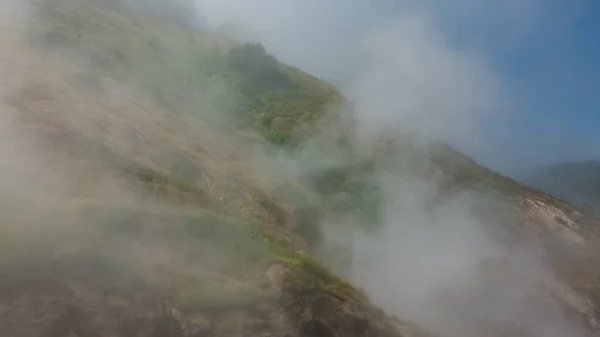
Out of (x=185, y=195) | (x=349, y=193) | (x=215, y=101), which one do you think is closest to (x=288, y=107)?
(x=215, y=101)

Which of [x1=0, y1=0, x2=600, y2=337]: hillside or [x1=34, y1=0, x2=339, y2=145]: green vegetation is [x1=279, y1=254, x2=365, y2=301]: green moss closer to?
[x1=0, y1=0, x2=600, y2=337]: hillside

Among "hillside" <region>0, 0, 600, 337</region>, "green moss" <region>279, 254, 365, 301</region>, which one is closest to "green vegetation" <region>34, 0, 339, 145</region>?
"hillside" <region>0, 0, 600, 337</region>

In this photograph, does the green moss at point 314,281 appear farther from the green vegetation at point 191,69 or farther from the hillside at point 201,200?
the green vegetation at point 191,69

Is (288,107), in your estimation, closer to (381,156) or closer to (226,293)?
(381,156)

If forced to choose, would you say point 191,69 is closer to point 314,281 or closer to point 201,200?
point 201,200

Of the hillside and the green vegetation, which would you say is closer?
the hillside

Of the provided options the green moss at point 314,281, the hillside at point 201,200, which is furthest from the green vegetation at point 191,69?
the green moss at point 314,281

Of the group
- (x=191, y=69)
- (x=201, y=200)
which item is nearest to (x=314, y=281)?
(x=201, y=200)

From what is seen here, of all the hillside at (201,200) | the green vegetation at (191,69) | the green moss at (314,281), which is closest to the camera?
the hillside at (201,200)

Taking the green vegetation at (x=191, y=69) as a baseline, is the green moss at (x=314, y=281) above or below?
below
